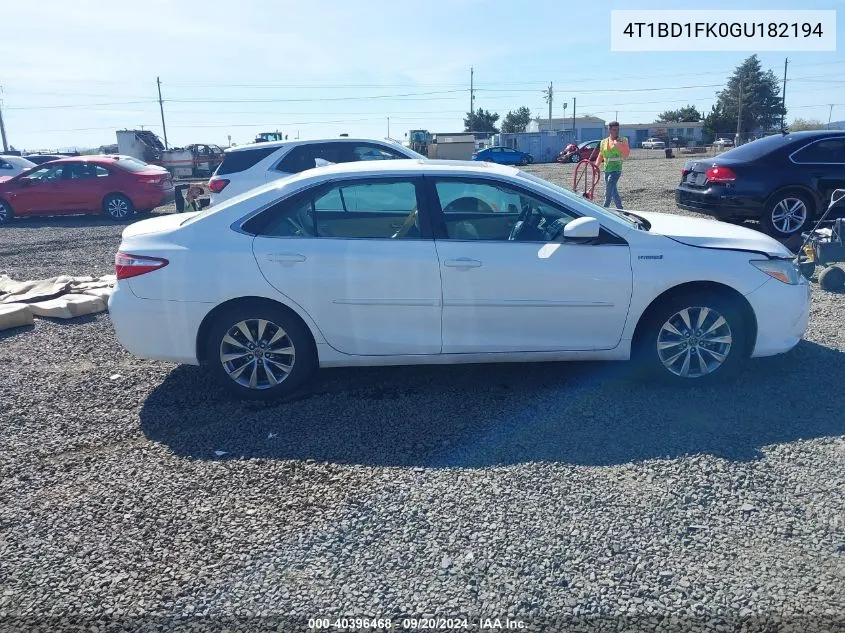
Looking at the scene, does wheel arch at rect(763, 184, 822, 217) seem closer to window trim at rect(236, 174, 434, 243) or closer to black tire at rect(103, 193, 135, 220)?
window trim at rect(236, 174, 434, 243)

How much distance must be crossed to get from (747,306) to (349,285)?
9.09ft

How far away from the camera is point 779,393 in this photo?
4629 mm

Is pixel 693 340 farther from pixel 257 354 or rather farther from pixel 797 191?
pixel 797 191

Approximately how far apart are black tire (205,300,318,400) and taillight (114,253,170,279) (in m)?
0.55

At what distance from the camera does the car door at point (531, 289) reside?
4.56 m

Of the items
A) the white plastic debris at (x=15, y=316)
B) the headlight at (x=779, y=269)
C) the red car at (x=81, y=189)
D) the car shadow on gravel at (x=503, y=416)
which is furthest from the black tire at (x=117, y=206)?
the headlight at (x=779, y=269)

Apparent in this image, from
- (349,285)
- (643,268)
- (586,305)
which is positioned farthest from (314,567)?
(643,268)

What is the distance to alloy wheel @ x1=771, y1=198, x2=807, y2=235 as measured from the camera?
1016 cm

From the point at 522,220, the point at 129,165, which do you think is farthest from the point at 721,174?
the point at 129,165

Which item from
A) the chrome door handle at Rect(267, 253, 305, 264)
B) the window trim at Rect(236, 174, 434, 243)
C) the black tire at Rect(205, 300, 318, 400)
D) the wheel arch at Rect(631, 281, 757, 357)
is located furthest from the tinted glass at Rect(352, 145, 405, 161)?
the wheel arch at Rect(631, 281, 757, 357)

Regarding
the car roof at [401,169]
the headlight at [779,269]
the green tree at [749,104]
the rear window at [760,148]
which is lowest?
the headlight at [779,269]

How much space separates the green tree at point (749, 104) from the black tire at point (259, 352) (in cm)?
7519

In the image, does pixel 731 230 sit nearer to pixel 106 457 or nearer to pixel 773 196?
pixel 106 457

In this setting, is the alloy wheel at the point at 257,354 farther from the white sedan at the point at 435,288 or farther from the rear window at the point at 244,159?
the rear window at the point at 244,159
